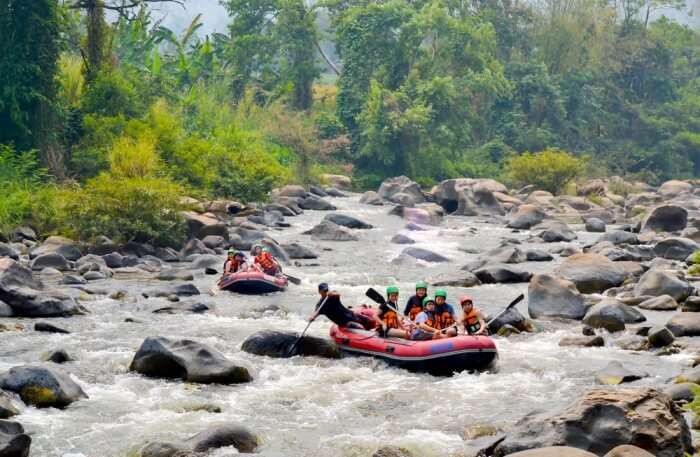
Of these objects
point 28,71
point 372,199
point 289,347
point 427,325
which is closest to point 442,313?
point 427,325

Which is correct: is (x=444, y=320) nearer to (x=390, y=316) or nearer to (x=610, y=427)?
(x=390, y=316)

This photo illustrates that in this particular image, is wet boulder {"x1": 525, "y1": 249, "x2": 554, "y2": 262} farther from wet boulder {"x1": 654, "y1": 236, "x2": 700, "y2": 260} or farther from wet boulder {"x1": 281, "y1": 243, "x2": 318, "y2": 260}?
wet boulder {"x1": 281, "y1": 243, "x2": 318, "y2": 260}

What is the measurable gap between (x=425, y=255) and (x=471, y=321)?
9.95m

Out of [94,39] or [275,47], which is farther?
[275,47]

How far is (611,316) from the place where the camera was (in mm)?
14922

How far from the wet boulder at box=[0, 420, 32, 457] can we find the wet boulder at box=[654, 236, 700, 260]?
57.0 ft

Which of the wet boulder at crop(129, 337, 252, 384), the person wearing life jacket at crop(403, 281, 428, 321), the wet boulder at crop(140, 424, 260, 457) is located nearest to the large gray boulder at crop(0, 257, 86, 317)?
the wet boulder at crop(129, 337, 252, 384)

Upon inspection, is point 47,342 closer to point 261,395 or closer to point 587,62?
point 261,395

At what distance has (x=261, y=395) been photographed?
11.4 metres

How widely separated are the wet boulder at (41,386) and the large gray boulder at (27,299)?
4.57 meters

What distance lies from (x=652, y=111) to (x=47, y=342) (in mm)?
50175

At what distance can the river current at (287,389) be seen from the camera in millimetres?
9750

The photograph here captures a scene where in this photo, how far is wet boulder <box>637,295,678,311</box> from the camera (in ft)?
53.8

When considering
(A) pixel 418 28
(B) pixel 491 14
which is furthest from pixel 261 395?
(B) pixel 491 14
